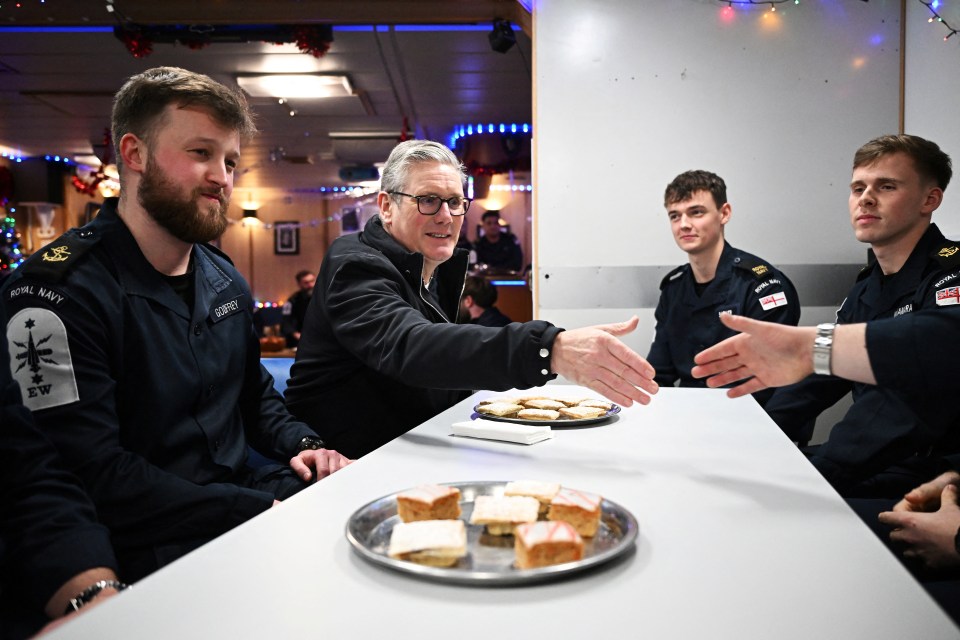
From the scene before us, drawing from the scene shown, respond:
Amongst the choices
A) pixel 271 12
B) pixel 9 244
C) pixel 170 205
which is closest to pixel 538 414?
pixel 170 205

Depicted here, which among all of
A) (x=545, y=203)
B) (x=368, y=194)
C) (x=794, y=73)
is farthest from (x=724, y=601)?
(x=368, y=194)

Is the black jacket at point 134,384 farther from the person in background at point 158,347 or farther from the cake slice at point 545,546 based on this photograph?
the cake slice at point 545,546

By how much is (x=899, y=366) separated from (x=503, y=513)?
0.75m

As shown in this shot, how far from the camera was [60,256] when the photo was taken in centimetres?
140

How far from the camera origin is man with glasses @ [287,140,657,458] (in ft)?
4.43

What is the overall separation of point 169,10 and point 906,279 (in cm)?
450

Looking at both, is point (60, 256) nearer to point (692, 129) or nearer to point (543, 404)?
point (543, 404)

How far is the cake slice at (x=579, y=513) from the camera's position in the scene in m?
0.85

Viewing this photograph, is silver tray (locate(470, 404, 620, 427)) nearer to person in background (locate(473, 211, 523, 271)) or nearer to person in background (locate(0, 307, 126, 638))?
person in background (locate(0, 307, 126, 638))

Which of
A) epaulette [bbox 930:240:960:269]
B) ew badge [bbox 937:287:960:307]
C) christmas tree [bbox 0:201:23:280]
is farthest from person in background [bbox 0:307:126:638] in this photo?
christmas tree [bbox 0:201:23:280]

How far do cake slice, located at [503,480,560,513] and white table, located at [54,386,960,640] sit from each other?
0.13 meters

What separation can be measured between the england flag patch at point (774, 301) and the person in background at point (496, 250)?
6.27 meters

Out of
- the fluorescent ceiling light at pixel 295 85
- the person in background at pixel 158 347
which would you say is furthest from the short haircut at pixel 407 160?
the fluorescent ceiling light at pixel 295 85

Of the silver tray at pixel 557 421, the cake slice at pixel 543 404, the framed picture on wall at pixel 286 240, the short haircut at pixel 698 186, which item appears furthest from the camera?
the framed picture on wall at pixel 286 240
